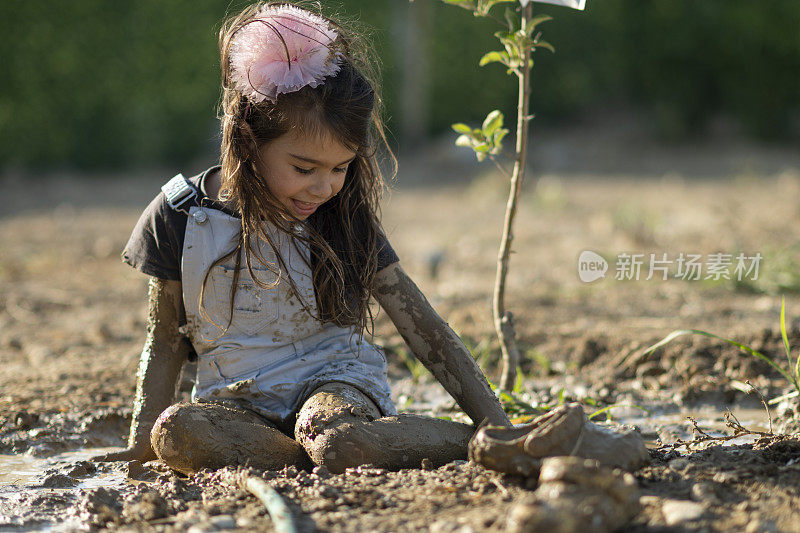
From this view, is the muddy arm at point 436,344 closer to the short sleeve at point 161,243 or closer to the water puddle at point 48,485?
the short sleeve at point 161,243

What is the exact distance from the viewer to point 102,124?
1009 centimetres

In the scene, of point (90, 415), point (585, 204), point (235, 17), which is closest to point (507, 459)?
point (235, 17)

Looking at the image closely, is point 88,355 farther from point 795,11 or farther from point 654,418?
point 795,11

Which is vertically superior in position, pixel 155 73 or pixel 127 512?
pixel 155 73

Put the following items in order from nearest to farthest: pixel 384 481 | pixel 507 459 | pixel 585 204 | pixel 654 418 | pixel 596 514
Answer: pixel 596 514
pixel 507 459
pixel 384 481
pixel 654 418
pixel 585 204

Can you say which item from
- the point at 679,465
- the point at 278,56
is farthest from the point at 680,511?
the point at 278,56

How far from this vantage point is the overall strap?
7.73 feet

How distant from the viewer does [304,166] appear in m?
2.23

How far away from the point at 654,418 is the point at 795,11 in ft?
29.3

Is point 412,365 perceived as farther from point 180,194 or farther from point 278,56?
point 278,56

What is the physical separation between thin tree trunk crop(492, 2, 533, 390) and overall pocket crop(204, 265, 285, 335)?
69 cm

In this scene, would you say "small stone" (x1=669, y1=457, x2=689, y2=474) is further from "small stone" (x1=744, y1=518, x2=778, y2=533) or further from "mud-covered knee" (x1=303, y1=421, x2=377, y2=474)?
"mud-covered knee" (x1=303, y1=421, x2=377, y2=474)

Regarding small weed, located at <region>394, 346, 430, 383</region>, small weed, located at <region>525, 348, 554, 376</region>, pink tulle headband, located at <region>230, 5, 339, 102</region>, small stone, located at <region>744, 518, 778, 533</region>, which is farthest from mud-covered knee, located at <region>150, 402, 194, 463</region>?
small weed, located at <region>525, 348, 554, 376</region>

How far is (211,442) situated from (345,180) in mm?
806
